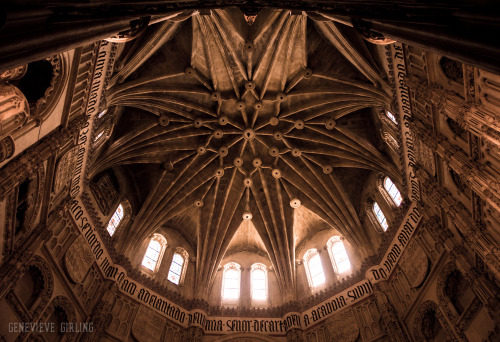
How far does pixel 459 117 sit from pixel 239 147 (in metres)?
14.5

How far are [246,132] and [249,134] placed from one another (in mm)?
233

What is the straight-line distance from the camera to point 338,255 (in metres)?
20.4

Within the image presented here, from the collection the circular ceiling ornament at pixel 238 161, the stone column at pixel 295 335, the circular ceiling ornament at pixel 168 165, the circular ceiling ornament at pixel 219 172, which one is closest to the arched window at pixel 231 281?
the stone column at pixel 295 335

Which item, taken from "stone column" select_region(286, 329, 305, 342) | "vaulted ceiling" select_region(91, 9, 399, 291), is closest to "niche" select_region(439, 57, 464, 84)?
"vaulted ceiling" select_region(91, 9, 399, 291)

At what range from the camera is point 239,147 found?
2297 cm

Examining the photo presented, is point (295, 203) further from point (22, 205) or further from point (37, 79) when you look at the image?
point (37, 79)

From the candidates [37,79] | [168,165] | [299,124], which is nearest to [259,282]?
[168,165]

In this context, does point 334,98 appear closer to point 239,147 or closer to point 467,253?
point 239,147

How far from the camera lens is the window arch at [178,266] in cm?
1975

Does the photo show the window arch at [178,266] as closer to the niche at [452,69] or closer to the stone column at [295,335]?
the stone column at [295,335]

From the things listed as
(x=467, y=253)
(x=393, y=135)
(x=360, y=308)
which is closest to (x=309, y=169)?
(x=393, y=135)

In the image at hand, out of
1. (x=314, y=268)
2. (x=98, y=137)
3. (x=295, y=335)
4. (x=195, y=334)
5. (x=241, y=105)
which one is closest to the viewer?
(x=98, y=137)

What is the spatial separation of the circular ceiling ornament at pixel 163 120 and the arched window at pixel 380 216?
1242cm

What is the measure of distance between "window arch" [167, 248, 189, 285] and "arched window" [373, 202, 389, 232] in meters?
11.0
